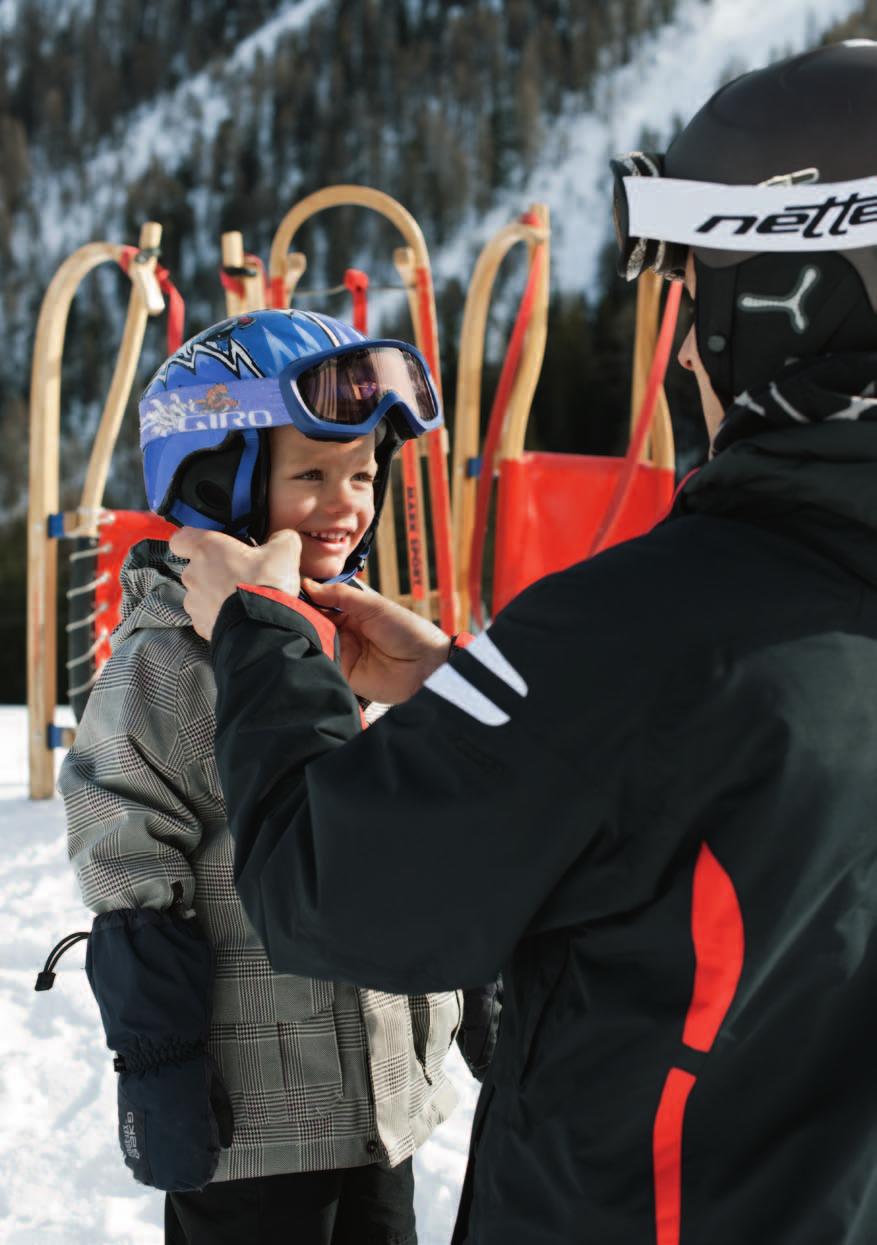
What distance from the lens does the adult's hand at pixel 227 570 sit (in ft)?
4.10

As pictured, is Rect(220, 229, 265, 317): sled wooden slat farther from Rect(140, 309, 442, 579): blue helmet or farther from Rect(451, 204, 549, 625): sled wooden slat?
Rect(140, 309, 442, 579): blue helmet

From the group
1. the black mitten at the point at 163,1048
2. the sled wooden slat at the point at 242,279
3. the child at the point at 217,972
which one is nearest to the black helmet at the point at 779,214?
the child at the point at 217,972

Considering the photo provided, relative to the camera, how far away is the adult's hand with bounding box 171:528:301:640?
4.10 feet

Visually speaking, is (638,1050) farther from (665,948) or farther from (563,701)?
(563,701)

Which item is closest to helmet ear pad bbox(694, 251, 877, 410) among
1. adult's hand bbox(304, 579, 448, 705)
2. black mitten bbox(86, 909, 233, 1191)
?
adult's hand bbox(304, 579, 448, 705)

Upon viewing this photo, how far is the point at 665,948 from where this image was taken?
924mm

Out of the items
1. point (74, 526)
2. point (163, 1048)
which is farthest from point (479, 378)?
point (163, 1048)

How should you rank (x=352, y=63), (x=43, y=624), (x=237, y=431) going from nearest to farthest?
(x=237, y=431), (x=43, y=624), (x=352, y=63)

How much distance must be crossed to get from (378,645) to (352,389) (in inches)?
16.1

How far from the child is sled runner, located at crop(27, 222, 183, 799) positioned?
3355mm

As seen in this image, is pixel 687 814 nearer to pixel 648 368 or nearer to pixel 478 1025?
pixel 478 1025

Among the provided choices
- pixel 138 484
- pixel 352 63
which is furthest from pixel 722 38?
pixel 138 484

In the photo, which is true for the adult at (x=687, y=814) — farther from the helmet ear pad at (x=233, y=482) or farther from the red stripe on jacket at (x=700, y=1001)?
the helmet ear pad at (x=233, y=482)

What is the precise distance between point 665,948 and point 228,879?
815mm
